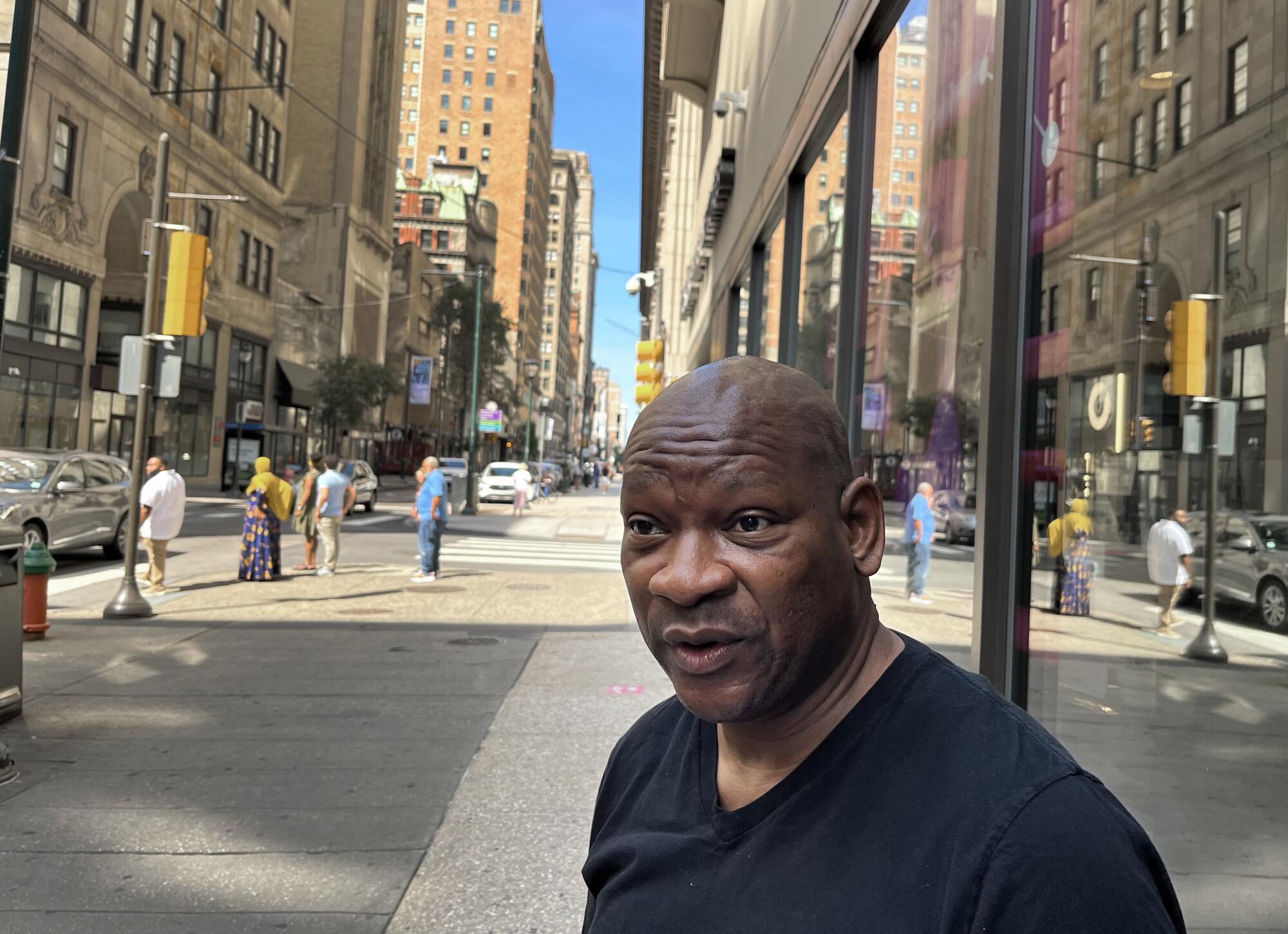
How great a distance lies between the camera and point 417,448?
7375 cm

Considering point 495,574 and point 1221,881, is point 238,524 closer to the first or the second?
point 495,574

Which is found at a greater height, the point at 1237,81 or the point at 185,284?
the point at 185,284

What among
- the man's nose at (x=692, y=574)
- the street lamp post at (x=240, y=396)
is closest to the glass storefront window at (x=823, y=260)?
the man's nose at (x=692, y=574)

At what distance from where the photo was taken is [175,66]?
111 ft

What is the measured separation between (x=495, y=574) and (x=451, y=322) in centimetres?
5984

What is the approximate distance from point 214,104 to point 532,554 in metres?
27.1

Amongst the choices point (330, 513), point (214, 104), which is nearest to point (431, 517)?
point (330, 513)

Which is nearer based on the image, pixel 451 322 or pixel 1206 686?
pixel 1206 686

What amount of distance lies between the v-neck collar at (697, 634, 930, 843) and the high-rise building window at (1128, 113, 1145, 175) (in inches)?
70.6

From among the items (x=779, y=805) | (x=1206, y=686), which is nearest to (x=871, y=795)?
(x=779, y=805)

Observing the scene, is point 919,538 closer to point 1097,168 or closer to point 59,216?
point 1097,168

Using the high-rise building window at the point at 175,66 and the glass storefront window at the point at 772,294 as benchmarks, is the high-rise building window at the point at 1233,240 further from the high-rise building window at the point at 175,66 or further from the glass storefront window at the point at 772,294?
the high-rise building window at the point at 175,66

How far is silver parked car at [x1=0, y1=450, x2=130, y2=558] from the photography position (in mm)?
13242

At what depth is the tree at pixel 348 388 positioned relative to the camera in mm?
48125
